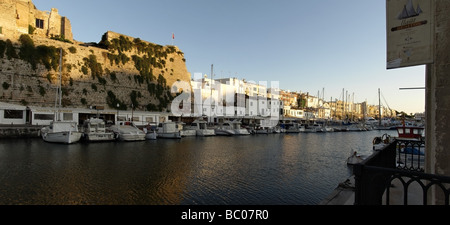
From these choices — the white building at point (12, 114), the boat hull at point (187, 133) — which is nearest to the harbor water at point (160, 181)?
the white building at point (12, 114)

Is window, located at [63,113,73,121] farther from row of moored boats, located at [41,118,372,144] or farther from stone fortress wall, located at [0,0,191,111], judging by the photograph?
row of moored boats, located at [41,118,372,144]

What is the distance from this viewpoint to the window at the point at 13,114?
32.8 metres

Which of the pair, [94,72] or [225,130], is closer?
[225,130]

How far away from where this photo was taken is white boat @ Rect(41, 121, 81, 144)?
25281 mm

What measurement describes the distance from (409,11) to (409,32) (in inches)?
14.3

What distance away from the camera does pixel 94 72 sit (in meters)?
45.9

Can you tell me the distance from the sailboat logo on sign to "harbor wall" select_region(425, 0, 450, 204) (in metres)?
0.25

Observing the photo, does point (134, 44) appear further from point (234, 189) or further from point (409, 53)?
point (409, 53)

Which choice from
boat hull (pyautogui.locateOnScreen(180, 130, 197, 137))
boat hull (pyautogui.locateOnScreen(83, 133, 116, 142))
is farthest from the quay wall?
boat hull (pyautogui.locateOnScreen(180, 130, 197, 137))

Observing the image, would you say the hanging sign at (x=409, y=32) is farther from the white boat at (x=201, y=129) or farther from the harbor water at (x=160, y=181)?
the white boat at (x=201, y=129)

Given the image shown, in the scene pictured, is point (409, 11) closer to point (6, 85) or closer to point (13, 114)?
point (13, 114)

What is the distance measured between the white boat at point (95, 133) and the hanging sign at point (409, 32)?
30105 mm

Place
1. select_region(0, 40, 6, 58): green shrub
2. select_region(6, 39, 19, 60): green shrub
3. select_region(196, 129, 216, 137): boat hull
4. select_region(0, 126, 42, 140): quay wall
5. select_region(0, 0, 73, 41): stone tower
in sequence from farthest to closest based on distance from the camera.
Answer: select_region(196, 129, 216, 137): boat hull, select_region(0, 0, 73, 41): stone tower, select_region(6, 39, 19, 60): green shrub, select_region(0, 40, 6, 58): green shrub, select_region(0, 126, 42, 140): quay wall

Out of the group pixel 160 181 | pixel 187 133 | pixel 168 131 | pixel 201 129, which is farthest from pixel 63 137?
pixel 201 129
